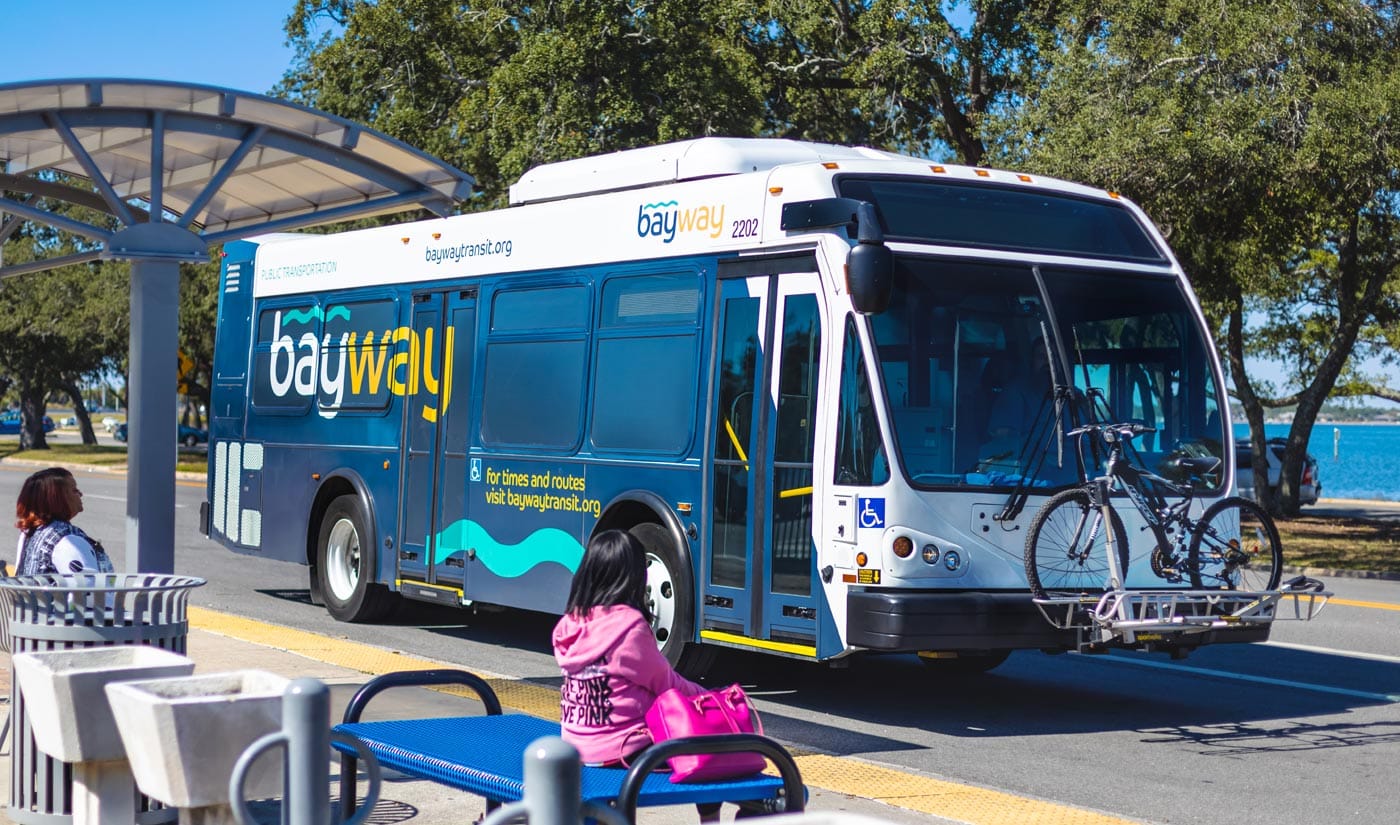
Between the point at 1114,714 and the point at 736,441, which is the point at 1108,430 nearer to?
the point at 1114,714

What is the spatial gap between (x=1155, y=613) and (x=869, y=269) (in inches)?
96.6

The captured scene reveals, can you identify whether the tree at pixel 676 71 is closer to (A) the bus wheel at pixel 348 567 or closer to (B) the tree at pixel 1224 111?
(B) the tree at pixel 1224 111

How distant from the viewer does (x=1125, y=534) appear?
9531mm

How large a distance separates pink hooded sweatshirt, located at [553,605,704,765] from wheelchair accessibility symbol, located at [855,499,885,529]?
146 inches

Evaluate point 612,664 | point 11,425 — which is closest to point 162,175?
point 612,664

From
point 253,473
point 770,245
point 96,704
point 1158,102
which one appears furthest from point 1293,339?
point 96,704

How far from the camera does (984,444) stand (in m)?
9.49

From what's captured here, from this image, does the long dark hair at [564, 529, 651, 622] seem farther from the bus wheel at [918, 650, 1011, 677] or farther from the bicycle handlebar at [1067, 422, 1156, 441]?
the bus wheel at [918, 650, 1011, 677]

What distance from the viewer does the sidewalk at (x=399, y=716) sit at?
684 cm

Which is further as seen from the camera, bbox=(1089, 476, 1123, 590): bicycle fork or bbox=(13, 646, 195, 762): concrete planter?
bbox=(1089, 476, 1123, 590): bicycle fork

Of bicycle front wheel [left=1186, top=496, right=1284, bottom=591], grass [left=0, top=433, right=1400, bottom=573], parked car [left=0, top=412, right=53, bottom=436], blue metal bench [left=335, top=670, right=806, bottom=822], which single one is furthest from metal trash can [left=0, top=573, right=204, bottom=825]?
parked car [left=0, top=412, right=53, bottom=436]

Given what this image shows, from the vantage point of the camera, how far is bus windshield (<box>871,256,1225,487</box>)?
30.9ft

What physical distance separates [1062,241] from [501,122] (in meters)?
17.9

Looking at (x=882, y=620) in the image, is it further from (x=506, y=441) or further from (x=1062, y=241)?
(x=506, y=441)
